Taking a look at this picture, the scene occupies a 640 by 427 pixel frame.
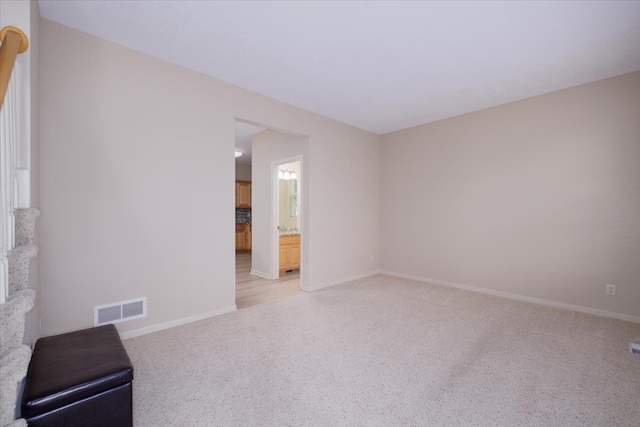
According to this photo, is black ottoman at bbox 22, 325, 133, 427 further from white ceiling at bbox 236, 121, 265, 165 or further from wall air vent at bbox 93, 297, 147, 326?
white ceiling at bbox 236, 121, 265, 165

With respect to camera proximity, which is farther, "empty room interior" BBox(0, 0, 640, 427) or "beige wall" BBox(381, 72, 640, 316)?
"beige wall" BBox(381, 72, 640, 316)

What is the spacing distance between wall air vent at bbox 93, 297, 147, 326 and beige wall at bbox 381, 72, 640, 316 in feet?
13.5

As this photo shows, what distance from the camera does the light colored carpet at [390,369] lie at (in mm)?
1732

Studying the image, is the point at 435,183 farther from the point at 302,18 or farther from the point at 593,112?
the point at 302,18

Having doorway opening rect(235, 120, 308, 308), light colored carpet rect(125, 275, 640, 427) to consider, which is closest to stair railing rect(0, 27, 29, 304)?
light colored carpet rect(125, 275, 640, 427)

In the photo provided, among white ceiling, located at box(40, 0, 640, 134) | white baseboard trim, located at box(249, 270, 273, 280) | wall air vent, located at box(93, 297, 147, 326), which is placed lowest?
white baseboard trim, located at box(249, 270, 273, 280)

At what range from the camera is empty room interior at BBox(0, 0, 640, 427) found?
6.00 ft

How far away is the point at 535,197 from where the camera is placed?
149 inches

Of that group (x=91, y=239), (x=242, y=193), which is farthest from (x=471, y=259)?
(x=242, y=193)

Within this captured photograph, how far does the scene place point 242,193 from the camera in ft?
28.9

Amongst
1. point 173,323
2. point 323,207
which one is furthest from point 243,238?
point 173,323

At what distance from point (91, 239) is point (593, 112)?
553 cm

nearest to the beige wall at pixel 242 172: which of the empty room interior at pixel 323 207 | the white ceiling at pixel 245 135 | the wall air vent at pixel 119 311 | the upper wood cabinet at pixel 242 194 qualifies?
the upper wood cabinet at pixel 242 194

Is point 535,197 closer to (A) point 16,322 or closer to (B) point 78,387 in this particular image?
(B) point 78,387
